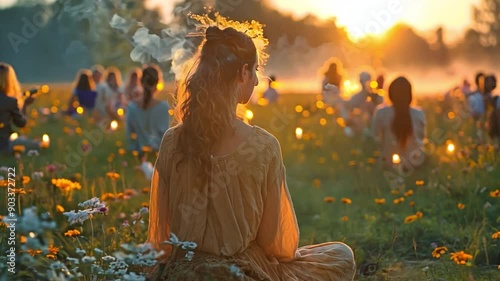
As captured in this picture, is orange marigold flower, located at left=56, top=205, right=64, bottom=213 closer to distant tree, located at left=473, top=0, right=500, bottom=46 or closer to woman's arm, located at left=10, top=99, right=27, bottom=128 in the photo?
woman's arm, located at left=10, top=99, right=27, bottom=128

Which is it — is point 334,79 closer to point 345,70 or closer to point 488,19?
point 345,70

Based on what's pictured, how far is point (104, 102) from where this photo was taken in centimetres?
1659

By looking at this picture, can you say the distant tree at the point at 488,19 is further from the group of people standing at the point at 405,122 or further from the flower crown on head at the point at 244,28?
the flower crown on head at the point at 244,28

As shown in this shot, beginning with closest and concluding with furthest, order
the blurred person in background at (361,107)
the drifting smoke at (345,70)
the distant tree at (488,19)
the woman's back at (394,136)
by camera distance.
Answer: the woman's back at (394,136), the blurred person in background at (361,107), the drifting smoke at (345,70), the distant tree at (488,19)

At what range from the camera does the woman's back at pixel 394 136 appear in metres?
A: 9.77

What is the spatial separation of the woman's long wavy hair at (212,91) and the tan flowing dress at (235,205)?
90mm

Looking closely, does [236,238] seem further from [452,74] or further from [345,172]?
[452,74]

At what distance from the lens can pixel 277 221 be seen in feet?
14.3

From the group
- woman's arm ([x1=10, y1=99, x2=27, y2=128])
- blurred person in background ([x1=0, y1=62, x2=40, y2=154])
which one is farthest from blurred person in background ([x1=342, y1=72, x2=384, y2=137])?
woman's arm ([x1=10, y1=99, x2=27, y2=128])

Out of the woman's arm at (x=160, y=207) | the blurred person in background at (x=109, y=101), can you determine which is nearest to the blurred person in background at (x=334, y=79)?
the blurred person in background at (x=109, y=101)

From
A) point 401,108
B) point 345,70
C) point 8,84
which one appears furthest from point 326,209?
point 345,70

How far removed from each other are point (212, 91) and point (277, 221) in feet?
2.46

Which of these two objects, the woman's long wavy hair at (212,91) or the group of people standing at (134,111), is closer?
the woman's long wavy hair at (212,91)

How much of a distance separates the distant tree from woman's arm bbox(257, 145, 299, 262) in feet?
88.3
